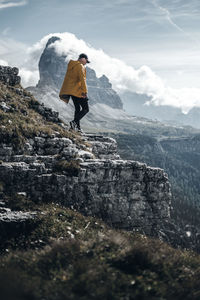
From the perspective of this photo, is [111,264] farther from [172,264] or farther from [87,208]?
[87,208]

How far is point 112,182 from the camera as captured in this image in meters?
21.1

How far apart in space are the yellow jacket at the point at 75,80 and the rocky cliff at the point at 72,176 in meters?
3.34

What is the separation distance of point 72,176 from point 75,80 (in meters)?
6.83

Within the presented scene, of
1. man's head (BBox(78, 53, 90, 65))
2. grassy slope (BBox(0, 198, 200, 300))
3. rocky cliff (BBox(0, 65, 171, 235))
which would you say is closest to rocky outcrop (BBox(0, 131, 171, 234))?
rocky cliff (BBox(0, 65, 171, 235))

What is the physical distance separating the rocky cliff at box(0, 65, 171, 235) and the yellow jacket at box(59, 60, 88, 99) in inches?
132

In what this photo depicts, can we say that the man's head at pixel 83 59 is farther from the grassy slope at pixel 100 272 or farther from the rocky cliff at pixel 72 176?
the grassy slope at pixel 100 272

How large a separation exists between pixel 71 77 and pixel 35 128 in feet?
14.2

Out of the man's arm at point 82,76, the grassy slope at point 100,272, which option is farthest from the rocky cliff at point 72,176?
the grassy slope at point 100,272

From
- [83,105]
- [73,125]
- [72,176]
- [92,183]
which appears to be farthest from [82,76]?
[92,183]

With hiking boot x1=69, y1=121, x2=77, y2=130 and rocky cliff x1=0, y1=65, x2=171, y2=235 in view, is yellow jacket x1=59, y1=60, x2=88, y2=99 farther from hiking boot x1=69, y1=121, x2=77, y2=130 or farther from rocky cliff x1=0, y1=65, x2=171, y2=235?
hiking boot x1=69, y1=121, x2=77, y2=130

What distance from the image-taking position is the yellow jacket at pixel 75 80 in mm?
21219

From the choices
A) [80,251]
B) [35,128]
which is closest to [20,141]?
[35,128]

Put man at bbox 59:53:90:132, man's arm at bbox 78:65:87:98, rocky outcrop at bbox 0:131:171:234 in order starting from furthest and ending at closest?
man at bbox 59:53:90:132, man's arm at bbox 78:65:87:98, rocky outcrop at bbox 0:131:171:234

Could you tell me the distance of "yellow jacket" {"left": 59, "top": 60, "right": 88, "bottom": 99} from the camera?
69.6ft
